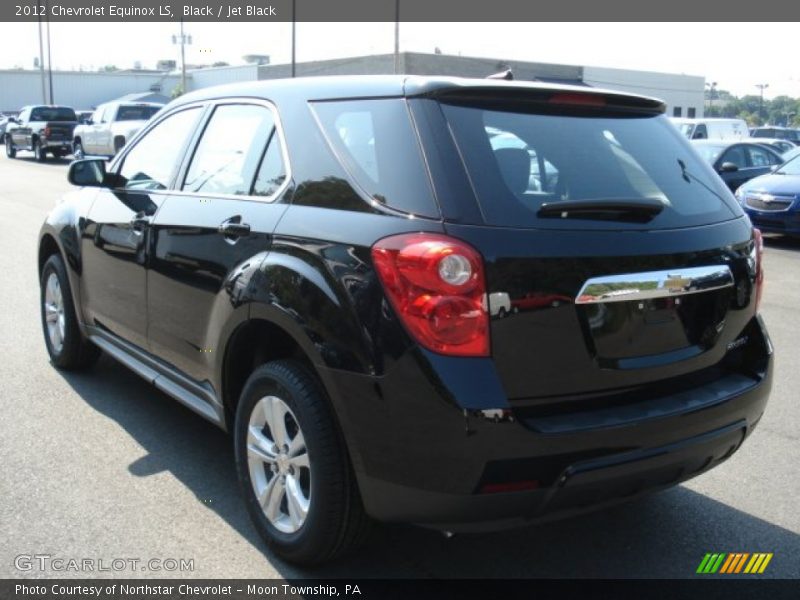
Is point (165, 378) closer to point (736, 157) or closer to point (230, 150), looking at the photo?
point (230, 150)

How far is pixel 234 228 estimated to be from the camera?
354 cm

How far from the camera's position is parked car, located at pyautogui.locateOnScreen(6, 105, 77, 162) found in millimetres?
31125

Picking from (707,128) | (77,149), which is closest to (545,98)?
(707,128)

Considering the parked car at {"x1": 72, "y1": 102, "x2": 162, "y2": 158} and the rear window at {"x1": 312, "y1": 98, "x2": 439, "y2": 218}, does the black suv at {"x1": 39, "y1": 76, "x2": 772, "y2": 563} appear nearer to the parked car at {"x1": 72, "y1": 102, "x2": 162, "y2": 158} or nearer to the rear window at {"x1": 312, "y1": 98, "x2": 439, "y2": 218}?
the rear window at {"x1": 312, "y1": 98, "x2": 439, "y2": 218}

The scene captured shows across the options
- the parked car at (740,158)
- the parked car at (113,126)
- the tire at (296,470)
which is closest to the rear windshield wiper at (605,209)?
the tire at (296,470)

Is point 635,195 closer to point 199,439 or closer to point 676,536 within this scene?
point 676,536

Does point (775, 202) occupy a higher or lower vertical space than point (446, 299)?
lower

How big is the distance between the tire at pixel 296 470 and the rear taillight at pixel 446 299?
551 mm

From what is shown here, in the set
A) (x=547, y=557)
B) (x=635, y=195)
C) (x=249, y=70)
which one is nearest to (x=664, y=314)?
(x=635, y=195)

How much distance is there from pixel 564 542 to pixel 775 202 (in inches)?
417

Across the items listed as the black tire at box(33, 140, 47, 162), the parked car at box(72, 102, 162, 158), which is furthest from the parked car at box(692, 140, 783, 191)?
the black tire at box(33, 140, 47, 162)

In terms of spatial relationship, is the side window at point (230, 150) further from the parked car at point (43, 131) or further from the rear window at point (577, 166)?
the parked car at point (43, 131)

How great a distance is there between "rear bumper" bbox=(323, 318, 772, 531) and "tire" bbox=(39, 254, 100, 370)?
318 centimetres

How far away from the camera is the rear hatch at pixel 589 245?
270 cm
